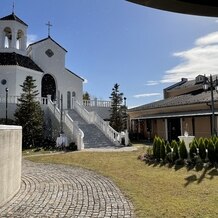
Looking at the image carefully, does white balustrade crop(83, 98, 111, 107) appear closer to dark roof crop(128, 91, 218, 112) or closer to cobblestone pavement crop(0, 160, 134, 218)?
dark roof crop(128, 91, 218, 112)

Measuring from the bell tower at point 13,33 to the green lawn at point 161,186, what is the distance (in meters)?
21.5

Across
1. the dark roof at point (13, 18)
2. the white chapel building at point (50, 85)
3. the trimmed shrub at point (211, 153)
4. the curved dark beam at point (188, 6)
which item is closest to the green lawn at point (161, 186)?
the trimmed shrub at point (211, 153)

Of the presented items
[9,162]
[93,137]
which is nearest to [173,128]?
[93,137]

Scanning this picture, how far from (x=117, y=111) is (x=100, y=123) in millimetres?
4627

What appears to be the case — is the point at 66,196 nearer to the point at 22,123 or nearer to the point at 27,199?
the point at 27,199

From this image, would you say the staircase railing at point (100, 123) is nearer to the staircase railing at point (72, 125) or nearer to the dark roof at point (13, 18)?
the staircase railing at point (72, 125)

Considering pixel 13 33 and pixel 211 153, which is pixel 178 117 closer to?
pixel 211 153

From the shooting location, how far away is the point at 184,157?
42.9 ft

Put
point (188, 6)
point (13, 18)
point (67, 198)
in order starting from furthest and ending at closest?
point (13, 18) → point (67, 198) → point (188, 6)

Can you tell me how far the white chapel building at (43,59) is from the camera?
31234 mm

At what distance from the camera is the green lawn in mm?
6449

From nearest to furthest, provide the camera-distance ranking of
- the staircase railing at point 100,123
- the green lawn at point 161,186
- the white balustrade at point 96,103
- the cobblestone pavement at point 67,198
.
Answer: the cobblestone pavement at point 67,198 → the green lawn at point 161,186 → the staircase railing at point 100,123 → the white balustrade at point 96,103

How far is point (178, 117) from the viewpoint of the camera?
85.6 feet

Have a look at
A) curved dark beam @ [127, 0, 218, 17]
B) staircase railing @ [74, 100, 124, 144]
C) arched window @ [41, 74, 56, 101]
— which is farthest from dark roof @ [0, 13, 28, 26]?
curved dark beam @ [127, 0, 218, 17]
